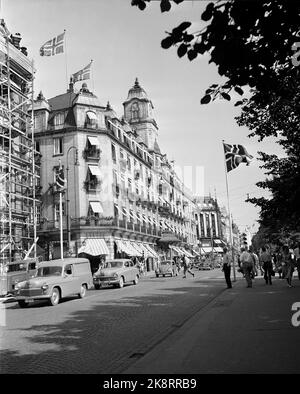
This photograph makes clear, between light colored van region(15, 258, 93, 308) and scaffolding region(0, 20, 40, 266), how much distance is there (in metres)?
10.1

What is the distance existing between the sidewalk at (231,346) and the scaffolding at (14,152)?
20.7 metres

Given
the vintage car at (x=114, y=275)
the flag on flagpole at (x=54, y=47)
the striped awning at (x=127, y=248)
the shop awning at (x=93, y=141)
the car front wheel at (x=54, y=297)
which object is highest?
the flag on flagpole at (x=54, y=47)

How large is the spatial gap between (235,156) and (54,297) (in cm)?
1268

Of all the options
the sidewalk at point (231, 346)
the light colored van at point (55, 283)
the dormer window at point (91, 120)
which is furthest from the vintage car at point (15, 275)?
the dormer window at point (91, 120)

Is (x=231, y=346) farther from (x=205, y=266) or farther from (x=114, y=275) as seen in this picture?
(x=205, y=266)

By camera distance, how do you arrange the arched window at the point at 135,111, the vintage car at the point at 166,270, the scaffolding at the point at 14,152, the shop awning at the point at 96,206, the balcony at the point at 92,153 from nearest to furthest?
1. the scaffolding at the point at 14,152
2. the vintage car at the point at 166,270
3. the shop awning at the point at 96,206
4. the balcony at the point at 92,153
5. the arched window at the point at 135,111

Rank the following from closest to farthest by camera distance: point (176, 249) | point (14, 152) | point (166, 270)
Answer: point (14, 152) → point (166, 270) → point (176, 249)

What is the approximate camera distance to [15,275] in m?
23.2

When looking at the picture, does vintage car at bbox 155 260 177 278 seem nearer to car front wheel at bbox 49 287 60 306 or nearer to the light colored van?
the light colored van

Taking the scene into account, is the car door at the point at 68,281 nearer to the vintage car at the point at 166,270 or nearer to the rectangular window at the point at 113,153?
the vintage car at the point at 166,270

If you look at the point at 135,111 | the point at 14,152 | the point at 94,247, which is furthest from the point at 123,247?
A: the point at 135,111

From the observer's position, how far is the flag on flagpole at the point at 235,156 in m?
23.7

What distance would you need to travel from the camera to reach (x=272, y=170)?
15.3 m
